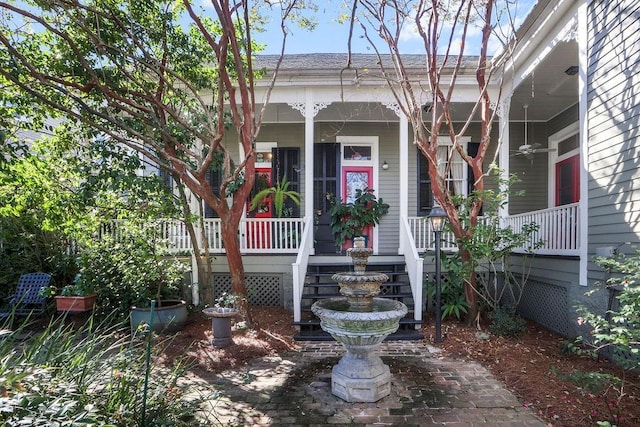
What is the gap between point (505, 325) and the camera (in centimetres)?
493

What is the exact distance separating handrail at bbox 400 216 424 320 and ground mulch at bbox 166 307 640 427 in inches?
17.2

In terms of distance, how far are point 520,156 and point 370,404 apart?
23.5ft

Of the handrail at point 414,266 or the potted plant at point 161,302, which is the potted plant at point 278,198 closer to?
the potted plant at point 161,302

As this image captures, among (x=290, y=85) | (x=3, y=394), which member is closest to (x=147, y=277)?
(x=3, y=394)

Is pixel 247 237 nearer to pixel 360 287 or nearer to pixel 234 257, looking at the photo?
pixel 234 257

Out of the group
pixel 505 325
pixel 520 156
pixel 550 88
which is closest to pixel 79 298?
pixel 505 325

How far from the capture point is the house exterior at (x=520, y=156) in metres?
4.11

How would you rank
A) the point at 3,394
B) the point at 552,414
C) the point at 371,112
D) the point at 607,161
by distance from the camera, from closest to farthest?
the point at 3,394 → the point at 552,414 → the point at 607,161 → the point at 371,112

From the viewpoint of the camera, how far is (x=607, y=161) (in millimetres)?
4184

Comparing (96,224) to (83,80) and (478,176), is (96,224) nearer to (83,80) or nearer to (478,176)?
(83,80)

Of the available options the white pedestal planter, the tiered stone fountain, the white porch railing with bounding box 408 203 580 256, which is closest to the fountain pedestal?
the tiered stone fountain

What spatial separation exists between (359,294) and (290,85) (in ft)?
15.5

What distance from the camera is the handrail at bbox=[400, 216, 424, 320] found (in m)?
5.30

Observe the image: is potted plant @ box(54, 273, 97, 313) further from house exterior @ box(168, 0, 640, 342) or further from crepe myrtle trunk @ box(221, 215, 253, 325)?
crepe myrtle trunk @ box(221, 215, 253, 325)
